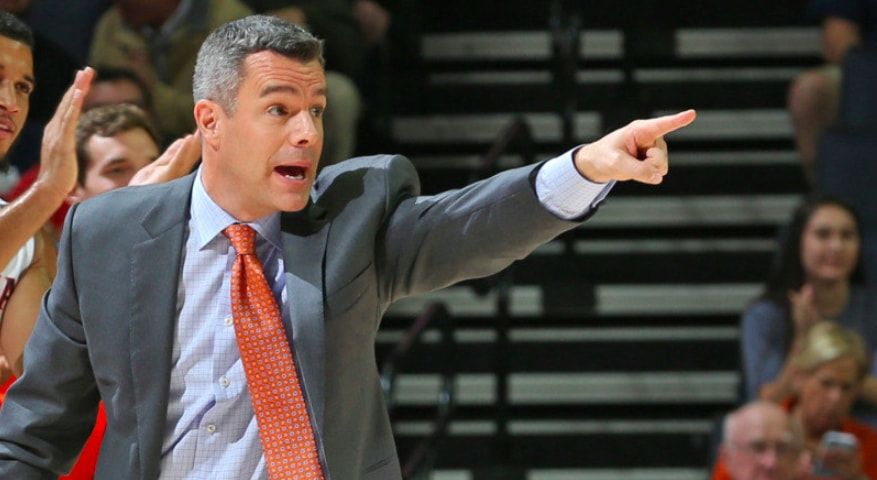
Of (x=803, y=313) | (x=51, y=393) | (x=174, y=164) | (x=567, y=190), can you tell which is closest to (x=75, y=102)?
(x=174, y=164)

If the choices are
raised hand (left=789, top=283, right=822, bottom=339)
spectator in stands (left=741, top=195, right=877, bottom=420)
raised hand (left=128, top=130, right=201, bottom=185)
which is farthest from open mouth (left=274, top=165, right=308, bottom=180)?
raised hand (left=789, top=283, right=822, bottom=339)

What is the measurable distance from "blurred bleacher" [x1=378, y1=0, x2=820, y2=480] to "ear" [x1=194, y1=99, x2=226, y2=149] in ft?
10.7

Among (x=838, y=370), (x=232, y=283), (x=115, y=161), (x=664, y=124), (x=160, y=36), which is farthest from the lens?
(x=160, y=36)

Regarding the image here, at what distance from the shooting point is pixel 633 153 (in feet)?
7.43

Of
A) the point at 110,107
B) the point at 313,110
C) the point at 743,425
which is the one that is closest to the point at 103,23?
the point at 110,107

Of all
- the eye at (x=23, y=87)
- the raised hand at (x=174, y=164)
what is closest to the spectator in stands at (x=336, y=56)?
the raised hand at (x=174, y=164)

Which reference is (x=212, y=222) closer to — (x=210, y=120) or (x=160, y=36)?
(x=210, y=120)

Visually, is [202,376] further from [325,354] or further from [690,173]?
[690,173]

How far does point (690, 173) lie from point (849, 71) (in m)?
0.83

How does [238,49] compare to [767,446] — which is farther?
[767,446]

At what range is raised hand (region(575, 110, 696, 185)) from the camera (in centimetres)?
222

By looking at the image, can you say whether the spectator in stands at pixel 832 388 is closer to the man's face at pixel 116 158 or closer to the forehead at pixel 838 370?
the forehead at pixel 838 370

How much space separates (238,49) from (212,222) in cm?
28

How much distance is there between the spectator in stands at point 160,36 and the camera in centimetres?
577
